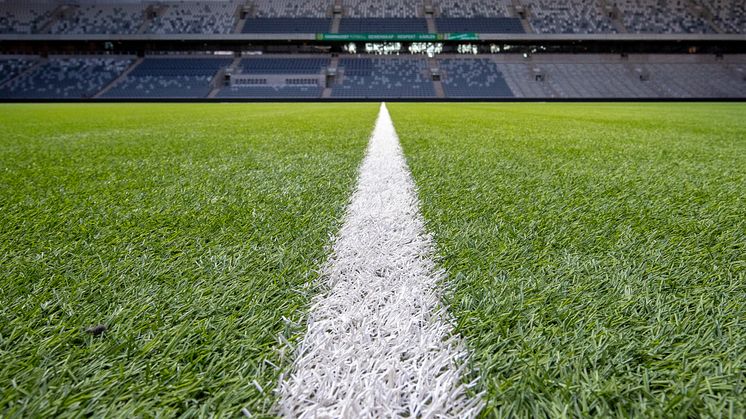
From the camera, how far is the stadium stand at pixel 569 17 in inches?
1053

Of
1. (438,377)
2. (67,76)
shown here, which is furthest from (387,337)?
(67,76)

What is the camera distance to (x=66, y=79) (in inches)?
976

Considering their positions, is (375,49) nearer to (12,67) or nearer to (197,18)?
(197,18)

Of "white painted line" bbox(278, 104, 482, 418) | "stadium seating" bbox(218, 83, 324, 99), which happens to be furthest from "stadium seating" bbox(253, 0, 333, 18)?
"white painted line" bbox(278, 104, 482, 418)

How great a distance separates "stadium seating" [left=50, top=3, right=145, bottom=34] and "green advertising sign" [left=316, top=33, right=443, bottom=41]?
1256 centimetres

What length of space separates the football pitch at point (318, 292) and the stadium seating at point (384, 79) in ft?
75.5

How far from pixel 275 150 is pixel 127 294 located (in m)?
2.01

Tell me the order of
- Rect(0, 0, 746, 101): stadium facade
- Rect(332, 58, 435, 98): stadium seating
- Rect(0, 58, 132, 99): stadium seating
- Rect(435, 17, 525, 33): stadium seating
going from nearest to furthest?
Rect(0, 58, 132, 99): stadium seating, Rect(332, 58, 435, 98): stadium seating, Rect(0, 0, 746, 101): stadium facade, Rect(435, 17, 525, 33): stadium seating

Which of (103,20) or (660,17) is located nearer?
(660,17)

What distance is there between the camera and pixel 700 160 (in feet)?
7.47

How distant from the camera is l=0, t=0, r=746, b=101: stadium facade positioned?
24.2 meters

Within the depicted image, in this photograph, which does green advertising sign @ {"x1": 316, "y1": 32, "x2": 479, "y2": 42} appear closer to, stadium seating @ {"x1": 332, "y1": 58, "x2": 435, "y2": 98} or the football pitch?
stadium seating @ {"x1": 332, "y1": 58, "x2": 435, "y2": 98}

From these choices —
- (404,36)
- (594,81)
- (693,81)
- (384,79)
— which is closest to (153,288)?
(384,79)

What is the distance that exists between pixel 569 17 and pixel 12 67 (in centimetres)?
3563
